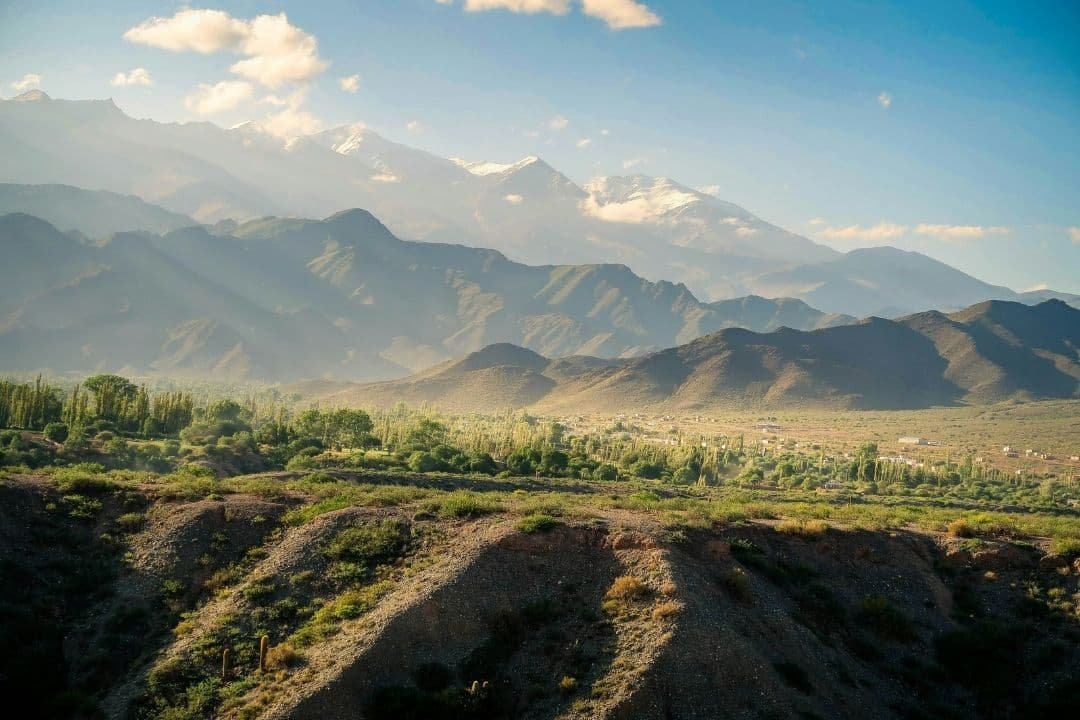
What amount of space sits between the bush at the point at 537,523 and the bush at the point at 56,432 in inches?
2129

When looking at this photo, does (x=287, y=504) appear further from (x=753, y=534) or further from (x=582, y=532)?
(x=753, y=534)

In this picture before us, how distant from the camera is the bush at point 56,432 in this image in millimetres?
67875

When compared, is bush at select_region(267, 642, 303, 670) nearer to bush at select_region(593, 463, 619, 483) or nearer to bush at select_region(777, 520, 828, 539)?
bush at select_region(777, 520, 828, 539)

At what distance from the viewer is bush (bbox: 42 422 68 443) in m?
67.9

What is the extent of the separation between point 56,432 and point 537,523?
5622cm

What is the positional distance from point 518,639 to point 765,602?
9388mm

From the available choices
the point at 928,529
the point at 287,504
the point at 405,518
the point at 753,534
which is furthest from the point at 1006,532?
the point at 287,504

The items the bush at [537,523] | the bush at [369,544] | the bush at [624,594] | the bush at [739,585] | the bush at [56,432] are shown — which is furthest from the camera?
the bush at [56,432]

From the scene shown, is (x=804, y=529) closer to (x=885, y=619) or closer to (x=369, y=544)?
(x=885, y=619)

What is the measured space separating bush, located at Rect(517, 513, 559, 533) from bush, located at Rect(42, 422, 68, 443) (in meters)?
54.1

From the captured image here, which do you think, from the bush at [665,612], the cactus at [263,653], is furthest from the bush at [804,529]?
the cactus at [263,653]

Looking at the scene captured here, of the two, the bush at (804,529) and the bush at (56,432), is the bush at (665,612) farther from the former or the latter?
the bush at (56,432)

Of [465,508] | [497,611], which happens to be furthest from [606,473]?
[497,611]

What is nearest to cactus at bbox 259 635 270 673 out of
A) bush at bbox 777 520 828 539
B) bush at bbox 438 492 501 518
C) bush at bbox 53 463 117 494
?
bush at bbox 438 492 501 518
